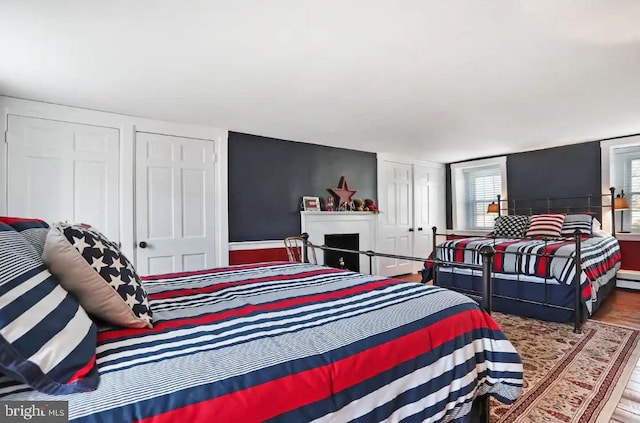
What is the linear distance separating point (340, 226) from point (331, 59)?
3.01 meters

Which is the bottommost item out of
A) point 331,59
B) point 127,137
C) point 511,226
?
point 511,226

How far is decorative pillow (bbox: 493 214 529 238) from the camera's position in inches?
186

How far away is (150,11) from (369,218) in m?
4.16

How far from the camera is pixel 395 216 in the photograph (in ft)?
19.2

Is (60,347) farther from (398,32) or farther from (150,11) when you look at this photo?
(398,32)

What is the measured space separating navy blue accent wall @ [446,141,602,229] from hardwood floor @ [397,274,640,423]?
1.30 m

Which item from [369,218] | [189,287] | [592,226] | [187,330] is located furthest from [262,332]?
[592,226]

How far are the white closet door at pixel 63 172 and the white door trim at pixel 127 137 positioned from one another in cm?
4

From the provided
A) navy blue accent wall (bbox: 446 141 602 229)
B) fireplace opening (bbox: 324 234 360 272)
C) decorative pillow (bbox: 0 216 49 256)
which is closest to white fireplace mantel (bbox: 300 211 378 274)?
fireplace opening (bbox: 324 234 360 272)

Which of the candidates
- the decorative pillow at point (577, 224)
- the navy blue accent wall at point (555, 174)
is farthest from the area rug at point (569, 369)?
the navy blue accent wall at point (555, 174)

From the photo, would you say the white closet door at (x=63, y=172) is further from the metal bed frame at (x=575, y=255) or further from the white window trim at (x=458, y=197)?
the white window trim at (x=458, y=197)

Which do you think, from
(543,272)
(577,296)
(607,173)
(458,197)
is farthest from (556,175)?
(577,296)

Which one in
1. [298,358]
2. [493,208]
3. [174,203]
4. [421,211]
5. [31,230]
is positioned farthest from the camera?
[421,211]

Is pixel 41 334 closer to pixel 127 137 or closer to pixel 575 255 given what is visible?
pixel 127 137
